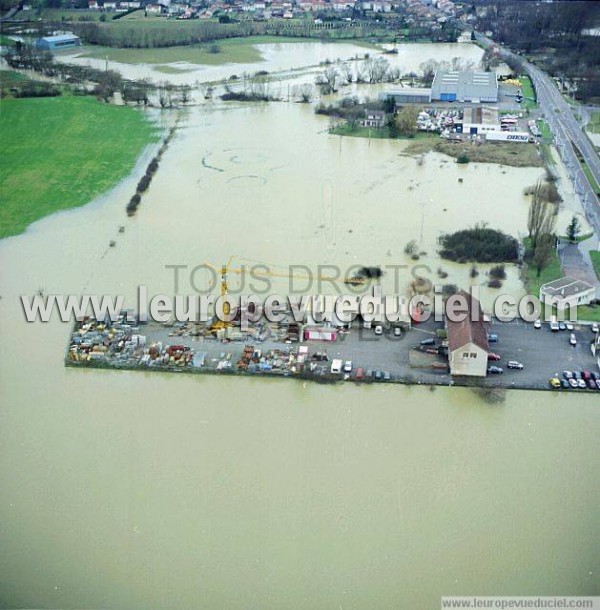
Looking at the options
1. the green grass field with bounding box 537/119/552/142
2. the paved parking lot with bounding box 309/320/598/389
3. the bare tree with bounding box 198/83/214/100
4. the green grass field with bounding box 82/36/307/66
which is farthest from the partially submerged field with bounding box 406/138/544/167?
the green grass field with bounding box 82/36/307/66

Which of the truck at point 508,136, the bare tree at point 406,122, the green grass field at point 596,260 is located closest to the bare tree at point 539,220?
the green grass field at point 596,260

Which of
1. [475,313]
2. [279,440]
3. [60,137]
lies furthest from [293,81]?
[279,440]

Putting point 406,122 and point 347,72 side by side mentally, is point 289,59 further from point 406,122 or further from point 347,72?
point 406,122

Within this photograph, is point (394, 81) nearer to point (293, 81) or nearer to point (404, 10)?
point (293, 81)

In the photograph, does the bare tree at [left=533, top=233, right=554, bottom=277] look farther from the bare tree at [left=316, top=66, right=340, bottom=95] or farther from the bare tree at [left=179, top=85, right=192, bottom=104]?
the bare tree at [left=179, top=85, right=192, bottom=104]

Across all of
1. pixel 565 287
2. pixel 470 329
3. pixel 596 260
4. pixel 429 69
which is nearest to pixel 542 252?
pixel 565 287

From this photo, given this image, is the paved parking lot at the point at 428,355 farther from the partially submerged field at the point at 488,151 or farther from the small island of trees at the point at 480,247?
the partially submerged field at the point at 488,151
